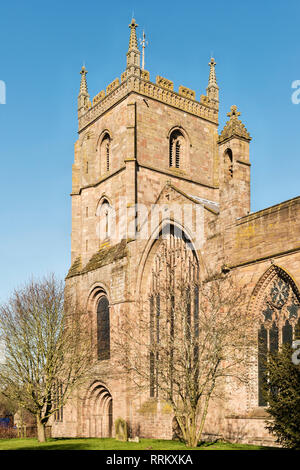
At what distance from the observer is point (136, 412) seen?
28.0m

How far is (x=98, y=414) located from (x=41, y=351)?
255 inches

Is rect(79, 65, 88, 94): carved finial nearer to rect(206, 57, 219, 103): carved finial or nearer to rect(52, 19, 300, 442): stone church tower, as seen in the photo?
rect(52, 19, 300, 442): stone church tower

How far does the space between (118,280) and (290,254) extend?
13125 millimetres

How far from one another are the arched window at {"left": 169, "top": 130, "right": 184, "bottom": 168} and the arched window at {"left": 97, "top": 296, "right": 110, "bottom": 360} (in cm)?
977

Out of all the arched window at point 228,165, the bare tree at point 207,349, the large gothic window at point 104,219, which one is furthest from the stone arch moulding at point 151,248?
the large gothic window at point 104,219

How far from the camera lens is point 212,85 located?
3966 cm

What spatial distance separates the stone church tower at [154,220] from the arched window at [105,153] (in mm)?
66

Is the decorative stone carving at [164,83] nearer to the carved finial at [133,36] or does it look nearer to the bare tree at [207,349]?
the carved finial at [133,36]

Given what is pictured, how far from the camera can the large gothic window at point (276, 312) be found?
19203 mm

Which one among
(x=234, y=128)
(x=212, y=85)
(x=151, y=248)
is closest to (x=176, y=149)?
(x=212, y=85)

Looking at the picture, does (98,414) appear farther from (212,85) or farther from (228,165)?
(212,85)

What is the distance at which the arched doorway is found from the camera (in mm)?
32688

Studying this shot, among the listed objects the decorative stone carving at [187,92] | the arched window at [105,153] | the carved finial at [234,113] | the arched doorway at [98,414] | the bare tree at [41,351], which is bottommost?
the arched doorway at [98,414]
